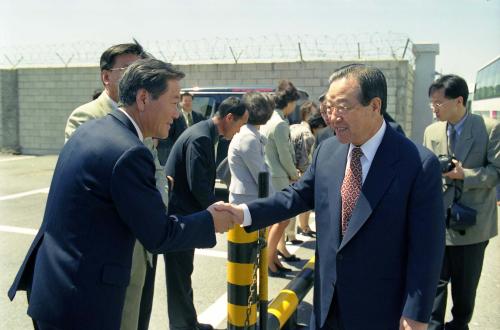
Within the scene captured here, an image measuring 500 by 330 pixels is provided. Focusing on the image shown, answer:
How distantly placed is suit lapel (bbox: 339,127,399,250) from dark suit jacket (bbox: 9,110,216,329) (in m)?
0.83

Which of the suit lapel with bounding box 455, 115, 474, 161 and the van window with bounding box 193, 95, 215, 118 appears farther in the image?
the van window with bounding box 193, 95, 215, 118

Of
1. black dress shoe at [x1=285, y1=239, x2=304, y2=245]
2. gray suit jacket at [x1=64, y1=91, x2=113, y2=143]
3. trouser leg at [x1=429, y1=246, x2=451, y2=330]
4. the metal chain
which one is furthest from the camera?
black dress shoe at [x1=285, y1=239, x2=304, y2=245]

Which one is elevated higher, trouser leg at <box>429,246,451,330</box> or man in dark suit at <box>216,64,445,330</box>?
man in dark suit at <box>216,64,445,330</box>

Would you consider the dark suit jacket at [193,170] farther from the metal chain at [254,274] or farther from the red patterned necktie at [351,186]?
the red patterned necktie at [351,186]

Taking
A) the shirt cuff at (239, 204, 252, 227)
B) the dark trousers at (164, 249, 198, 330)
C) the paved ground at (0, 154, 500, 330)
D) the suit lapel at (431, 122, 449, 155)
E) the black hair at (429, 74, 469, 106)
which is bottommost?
the paved ground at (0, 154, 500, 330)

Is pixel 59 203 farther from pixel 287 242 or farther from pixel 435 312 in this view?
pixel 287 242

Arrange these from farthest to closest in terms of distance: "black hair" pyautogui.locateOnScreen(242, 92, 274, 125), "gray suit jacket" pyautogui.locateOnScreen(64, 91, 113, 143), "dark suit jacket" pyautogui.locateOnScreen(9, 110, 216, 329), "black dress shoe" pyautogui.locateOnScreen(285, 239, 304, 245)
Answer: "black dress shoe" pyautogui.locateOnScreen(285, 239, 304, 245)
"black hair" pyautogui.locateOnScreen(242, 92, 274, 125)
"gray suit jacket" pyautogui.locateOnScreen(64, 91, 113, 143)
"dark suit jacket" pyautogui.locateOnScreen(9, 110, 216, 329)

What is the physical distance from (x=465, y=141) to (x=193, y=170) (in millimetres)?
2041

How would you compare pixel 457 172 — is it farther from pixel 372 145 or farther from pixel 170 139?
pixel 170 139

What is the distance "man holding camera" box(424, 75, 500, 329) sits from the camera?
3172 mm

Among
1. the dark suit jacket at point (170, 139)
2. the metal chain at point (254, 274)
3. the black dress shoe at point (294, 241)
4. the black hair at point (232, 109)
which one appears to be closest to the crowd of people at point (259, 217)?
the metal chain at point (254, 274)

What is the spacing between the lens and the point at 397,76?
12.0 m

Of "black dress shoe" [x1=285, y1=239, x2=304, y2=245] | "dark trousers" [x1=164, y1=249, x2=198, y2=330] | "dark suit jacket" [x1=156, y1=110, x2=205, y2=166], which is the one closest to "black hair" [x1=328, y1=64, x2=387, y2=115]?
"dark trousers" [x1=164, y1=249, x2=198, y2=330]

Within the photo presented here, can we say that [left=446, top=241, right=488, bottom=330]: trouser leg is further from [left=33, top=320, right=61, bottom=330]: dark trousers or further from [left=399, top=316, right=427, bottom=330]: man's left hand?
[left=33, top=320, right=61, bottom=330]: dark trousers
